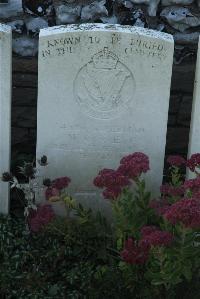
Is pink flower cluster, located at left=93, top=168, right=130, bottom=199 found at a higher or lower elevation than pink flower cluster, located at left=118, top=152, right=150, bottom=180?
lower

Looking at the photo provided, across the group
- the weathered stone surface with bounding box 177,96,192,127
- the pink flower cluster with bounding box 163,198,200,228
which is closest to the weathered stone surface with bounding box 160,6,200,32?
the weathered stone surface with bounding box 177,96,192,127

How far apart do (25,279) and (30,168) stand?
1.90ft

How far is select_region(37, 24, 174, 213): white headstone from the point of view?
322cm

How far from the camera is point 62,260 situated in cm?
326

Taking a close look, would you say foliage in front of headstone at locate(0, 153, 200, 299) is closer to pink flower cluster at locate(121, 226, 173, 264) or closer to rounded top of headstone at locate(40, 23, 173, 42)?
pink flower cluster at locate(121, 226, 173, 264)

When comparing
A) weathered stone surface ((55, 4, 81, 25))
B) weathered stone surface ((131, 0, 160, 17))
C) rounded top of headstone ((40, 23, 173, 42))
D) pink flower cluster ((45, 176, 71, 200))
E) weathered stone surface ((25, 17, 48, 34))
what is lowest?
pink flower cluster ((45, 176, 71, 200))

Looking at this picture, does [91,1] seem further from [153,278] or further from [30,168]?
[153,278]

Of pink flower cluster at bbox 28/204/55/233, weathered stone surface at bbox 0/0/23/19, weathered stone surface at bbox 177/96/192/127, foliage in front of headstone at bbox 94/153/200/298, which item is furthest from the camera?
weathered stone surface at bbox 177/96/192/127

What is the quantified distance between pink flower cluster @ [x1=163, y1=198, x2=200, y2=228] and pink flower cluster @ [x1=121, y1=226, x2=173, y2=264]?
148 millimetres

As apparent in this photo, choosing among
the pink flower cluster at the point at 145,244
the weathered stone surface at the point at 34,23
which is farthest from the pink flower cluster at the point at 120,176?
the weathered stone surface at the point at 34,23

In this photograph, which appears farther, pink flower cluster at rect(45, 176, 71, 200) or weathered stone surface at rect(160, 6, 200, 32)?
weathered stone surface at rect(160, 6, 200, 32)

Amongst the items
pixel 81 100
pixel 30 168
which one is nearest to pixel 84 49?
pixel 81 100

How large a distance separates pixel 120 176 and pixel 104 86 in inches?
29.0

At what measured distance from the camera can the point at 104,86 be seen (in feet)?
10.9
